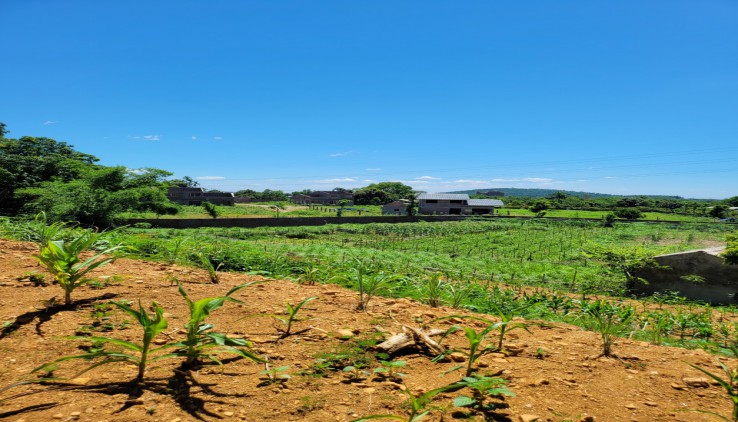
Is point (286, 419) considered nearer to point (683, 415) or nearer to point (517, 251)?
point (683, 415)

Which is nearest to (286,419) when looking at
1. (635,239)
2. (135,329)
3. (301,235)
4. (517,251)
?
(135,329)

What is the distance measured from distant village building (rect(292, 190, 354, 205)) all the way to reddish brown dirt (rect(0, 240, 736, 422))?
77501 millimetres

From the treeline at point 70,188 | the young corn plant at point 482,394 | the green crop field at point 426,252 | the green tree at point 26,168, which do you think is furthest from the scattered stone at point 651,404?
the green tree at point 26,168

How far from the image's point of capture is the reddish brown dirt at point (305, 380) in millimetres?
1329

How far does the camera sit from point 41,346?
5.58 feet

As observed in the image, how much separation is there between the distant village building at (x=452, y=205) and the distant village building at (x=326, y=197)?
2561 cm

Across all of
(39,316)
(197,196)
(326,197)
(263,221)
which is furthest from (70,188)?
(326,197)

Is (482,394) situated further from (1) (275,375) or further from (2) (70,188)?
(2) (70,188)

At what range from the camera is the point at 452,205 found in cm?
5769

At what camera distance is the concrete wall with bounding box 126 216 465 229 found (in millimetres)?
24031

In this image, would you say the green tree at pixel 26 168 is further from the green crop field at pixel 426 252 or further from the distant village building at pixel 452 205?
the distant village building at pixel 452 205

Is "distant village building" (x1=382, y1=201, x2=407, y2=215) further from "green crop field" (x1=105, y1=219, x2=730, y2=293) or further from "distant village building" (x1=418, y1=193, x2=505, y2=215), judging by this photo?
"green crop field" (x1=105, y1=219, x2=730, y2=293)

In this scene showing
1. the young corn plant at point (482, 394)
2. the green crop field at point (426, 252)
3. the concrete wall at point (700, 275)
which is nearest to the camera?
the young corn plant at point (482, 394)

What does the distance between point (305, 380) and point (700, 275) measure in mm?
11663
